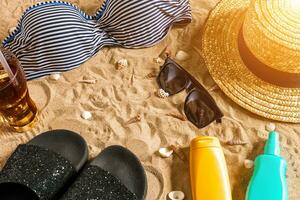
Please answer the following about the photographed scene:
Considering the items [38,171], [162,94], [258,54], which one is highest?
[258,54]

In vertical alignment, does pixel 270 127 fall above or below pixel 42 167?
above

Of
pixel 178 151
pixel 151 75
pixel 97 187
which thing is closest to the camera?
pixel 97 187

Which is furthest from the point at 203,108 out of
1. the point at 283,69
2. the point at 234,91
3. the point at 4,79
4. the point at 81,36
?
the point at 4,79

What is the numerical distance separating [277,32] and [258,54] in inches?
2.8

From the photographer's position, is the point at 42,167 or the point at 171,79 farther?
the point at 171,79

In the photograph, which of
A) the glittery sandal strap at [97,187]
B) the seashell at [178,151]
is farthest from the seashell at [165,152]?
the glittery sandal strap at [97,187]

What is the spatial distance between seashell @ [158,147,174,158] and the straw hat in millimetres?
181

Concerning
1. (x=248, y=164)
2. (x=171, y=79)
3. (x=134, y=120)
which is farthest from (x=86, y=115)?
(x=248, y=164)

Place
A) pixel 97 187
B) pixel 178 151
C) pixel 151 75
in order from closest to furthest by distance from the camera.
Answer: pixel 97 187 → pixel 178 151 → pixel 151 75

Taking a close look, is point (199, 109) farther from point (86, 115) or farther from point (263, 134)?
point (86, 115)

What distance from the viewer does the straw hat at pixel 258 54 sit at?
0.78 meters

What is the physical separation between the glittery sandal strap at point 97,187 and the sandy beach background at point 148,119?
2.9 inches

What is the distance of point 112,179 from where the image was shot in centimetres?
76

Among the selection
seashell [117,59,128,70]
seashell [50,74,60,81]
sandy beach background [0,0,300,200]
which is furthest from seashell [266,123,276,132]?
seashell [50,74,60,81]
